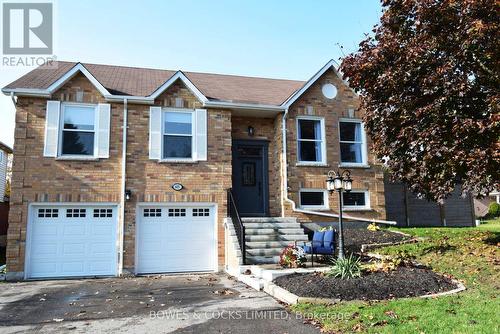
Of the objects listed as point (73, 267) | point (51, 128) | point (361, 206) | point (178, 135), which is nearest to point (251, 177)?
point (178, 135)

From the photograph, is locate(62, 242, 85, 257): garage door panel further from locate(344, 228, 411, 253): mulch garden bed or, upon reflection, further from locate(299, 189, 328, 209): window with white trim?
locate(344, 228, 411, 253): mulch garden bed

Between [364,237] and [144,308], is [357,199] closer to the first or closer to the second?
[364,237]

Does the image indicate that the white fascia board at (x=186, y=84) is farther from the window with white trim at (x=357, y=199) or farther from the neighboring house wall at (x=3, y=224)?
the neighboring house wall at (x=3, y=224)

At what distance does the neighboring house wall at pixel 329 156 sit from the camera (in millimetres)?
14255

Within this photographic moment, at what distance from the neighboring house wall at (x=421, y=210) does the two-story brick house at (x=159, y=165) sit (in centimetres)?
284

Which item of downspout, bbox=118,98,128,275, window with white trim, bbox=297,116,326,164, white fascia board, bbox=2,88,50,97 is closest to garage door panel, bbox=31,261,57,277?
downspout, bbox=118,98,128,275

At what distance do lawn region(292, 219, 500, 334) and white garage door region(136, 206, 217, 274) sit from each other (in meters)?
6.40

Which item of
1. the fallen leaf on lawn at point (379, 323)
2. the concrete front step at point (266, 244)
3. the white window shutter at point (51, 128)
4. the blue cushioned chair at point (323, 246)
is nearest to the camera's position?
the fallen leaf on lawn at point (379, 323)

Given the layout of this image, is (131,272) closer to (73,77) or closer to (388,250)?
(73,77)

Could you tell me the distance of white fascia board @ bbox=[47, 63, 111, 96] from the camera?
40.6 ft

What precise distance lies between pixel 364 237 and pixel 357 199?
2.37 metres

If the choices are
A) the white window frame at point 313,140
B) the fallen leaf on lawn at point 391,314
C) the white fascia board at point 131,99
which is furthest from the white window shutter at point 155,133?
the fallen leaf on lawn at point 391,314

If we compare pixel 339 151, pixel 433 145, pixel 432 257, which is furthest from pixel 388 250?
pixel 339 151

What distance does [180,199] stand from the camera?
13.0 metres
